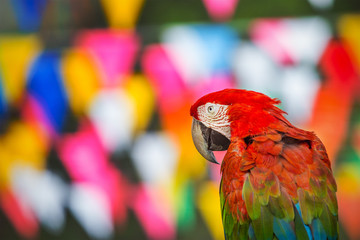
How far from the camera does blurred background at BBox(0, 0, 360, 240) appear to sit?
1.59 meters

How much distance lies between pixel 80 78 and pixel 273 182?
50.0 inches

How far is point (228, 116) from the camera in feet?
2.23

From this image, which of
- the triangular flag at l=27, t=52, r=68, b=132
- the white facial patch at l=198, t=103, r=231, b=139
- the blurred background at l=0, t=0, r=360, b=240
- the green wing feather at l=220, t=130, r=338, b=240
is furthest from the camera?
the triangular flag at l=27, t=52, r=68, b=132

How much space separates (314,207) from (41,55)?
1.41 meters

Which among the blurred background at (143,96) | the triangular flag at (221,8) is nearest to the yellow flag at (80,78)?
the blurred background at (143,96)

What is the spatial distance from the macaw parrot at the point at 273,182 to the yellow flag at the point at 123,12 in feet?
3.64

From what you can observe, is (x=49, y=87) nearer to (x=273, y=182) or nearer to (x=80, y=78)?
(x=80, y=78)

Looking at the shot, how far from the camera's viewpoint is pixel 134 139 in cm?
170

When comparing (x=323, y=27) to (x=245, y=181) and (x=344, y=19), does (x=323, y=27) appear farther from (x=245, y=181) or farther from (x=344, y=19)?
(x=245, y=181)

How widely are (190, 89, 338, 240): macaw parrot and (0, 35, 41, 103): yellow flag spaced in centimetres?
129

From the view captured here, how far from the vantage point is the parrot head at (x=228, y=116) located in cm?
64

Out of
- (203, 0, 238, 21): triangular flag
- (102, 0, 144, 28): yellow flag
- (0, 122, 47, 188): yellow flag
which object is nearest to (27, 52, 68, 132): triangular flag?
(0, 122, 47, 188): yellow flag

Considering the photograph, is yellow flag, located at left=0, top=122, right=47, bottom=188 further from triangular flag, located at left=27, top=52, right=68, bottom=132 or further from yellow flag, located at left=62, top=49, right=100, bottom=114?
yellow flag, located at left=62, top=49, right=100, bottom=114

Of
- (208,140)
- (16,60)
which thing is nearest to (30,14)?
(16,60)
